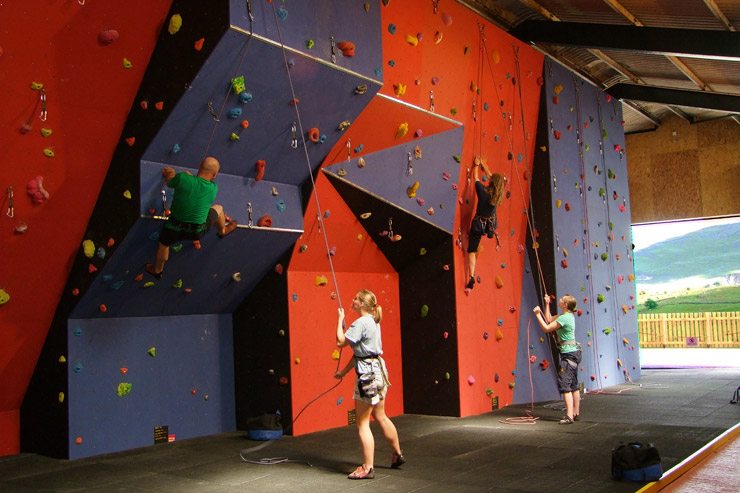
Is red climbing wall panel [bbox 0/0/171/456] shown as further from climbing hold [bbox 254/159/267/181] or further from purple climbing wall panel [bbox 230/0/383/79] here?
climbing hold [bbox 254/159/267/181]

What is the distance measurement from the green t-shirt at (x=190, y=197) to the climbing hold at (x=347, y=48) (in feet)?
4.85

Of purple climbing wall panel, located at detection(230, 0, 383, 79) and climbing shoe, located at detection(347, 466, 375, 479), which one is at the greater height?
purple climbing wall panel, located at detection(230, 0, 383, 79)

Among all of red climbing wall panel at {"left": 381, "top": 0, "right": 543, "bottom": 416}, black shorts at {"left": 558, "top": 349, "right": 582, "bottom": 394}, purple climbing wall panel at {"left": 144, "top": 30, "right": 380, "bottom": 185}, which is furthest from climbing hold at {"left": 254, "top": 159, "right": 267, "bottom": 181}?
black shorts at {"left": 558, "top": 349, "right": 582, "bottom": 394}

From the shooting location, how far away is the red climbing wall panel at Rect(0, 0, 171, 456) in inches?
173

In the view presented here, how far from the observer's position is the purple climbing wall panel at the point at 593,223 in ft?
30.7

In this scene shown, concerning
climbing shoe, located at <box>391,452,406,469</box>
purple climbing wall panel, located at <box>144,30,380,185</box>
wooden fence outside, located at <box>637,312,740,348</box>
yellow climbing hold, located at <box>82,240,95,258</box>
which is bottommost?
climbing shoe, located at <box>391,452,406,469</box>

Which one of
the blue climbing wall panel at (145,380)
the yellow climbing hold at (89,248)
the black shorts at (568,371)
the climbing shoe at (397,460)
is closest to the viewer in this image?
the climbing shoe at (397,460)

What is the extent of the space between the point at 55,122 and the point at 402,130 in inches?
120

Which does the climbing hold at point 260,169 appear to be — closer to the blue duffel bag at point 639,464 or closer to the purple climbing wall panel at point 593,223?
the blue duffel bag at point 639,464

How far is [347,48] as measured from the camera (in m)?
5.55

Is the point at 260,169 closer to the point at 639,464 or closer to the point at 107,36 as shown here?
the point at 107,36

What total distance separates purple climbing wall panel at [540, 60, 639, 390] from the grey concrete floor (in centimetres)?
221

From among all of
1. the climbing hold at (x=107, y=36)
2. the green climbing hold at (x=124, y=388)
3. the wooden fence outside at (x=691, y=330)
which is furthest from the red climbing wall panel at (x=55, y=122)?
the wooden fence outside at (x=691, y=330)

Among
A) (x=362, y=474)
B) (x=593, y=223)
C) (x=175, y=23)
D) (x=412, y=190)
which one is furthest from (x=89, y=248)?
(x=593, y=223)
